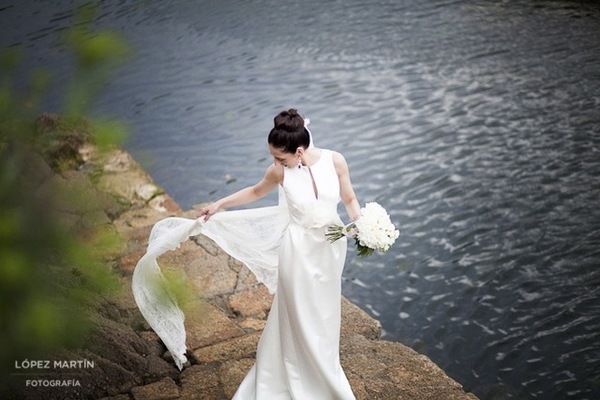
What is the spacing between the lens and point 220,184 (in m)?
7.05

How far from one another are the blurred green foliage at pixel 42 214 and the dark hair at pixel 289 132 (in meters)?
1.72

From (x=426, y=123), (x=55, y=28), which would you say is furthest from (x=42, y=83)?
(x=55, y=28)

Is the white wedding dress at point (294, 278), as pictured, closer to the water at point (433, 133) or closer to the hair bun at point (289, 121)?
the hair bun at point (289, 121)

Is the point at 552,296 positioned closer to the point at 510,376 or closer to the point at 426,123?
the point at 510,376

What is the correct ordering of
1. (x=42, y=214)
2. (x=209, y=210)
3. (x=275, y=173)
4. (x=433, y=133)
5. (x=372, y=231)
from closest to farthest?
(x=42, y=214) → (x=372, y=231) → (x=275, y=173) → (x=209, y=210) → (x=433, y=133)

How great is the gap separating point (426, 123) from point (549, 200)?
1.87 m

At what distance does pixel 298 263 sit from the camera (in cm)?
318

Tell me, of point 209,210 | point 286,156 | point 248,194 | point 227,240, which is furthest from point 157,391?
point 286,156

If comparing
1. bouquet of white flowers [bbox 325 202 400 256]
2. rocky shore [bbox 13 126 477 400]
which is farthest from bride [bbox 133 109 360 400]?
rocky shore [bbox 13 126 477 400]

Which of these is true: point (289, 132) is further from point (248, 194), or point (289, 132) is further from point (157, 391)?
point (157, 391)

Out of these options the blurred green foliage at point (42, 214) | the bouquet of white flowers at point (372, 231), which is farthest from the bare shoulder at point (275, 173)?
the blurred green foliage at point (42, 214)

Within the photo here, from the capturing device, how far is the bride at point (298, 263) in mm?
3169

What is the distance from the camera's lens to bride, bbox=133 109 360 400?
3169mm

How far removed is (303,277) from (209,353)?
1.06 meters
